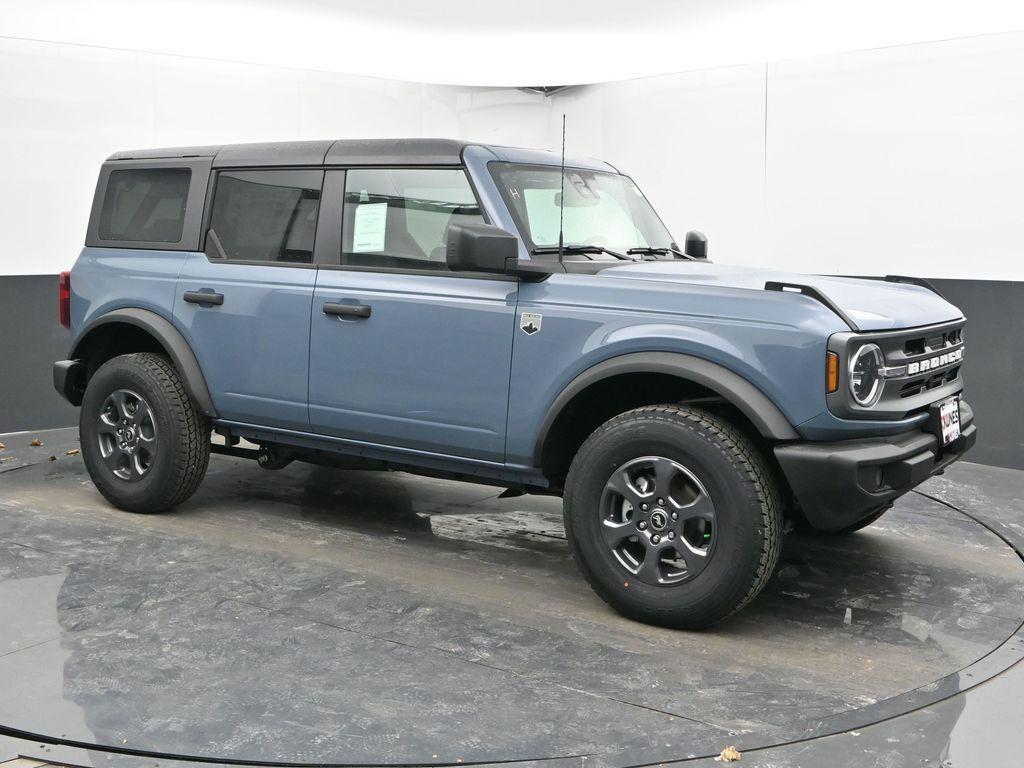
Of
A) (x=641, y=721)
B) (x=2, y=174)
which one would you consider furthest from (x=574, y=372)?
(x=2, y=174)

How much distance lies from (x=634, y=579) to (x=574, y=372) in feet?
2.81

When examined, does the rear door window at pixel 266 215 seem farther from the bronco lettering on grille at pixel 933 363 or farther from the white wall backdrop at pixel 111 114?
the white wall backdrop at pixel 111 114

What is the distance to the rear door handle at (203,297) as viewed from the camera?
551cm

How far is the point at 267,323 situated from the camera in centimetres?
534

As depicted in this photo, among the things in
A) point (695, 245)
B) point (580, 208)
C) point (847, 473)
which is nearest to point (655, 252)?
point (580, 208)

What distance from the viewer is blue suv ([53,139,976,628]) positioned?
405 cm

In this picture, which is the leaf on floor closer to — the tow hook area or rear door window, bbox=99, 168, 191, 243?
the tow hook area

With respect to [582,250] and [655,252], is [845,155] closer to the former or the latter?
[655,252]

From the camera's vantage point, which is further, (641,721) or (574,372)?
(574,372)

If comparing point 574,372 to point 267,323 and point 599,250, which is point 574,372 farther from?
point 267,323

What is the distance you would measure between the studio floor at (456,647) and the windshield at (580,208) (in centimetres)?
154

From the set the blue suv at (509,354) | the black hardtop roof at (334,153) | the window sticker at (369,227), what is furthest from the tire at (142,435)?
the window sticker at (369,227)

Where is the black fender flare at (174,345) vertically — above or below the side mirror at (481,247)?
below

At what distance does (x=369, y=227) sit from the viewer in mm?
5148
